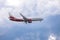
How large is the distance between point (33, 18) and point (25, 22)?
0.88m

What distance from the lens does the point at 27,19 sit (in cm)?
2741

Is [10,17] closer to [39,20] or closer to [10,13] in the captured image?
[10,13]

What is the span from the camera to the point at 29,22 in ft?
90.1

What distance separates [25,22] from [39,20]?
1.36m

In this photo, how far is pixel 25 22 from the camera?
2759 cm

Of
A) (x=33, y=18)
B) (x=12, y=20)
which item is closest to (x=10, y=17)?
Answer: (x=12, y=20)

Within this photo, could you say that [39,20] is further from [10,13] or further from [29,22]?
[10,13]

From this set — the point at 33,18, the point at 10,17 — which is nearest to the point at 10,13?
the point at 10,17

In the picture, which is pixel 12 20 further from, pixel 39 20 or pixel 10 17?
pixel 39 20

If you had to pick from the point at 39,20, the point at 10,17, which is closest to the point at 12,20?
the point at 10,17

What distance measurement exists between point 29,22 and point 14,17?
1446mm

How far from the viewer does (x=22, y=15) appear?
89.2 feet

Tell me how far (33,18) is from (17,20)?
4.94ft

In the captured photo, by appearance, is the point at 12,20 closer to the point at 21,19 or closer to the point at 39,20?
the point at 21,19
